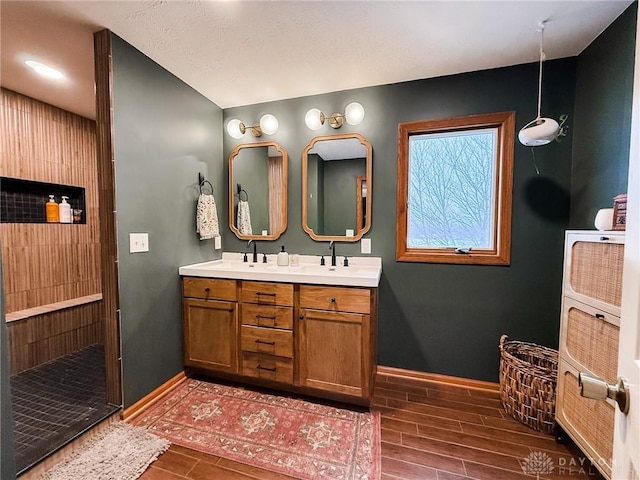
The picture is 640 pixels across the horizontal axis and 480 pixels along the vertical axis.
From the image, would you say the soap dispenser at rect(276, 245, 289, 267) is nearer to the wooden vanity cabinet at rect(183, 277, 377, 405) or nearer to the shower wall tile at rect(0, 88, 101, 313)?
the wooden vanity cabinet at rect(183, 277, 377, 405)

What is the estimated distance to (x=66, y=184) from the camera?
2.58 m

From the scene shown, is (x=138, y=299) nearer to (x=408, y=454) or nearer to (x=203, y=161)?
(x=203, y=161)

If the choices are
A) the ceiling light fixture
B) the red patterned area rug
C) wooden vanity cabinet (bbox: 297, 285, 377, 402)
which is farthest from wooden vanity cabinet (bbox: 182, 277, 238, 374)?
the ceiling light fixture

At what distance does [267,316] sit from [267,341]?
182mm

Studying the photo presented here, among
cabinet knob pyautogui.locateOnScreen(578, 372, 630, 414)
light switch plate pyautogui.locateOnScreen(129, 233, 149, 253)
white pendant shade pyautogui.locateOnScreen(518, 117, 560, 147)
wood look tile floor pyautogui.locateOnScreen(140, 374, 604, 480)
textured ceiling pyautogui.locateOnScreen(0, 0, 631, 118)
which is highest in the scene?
textured ceiling pyautogui.locateOnScreen(0, 0, 631, 118)

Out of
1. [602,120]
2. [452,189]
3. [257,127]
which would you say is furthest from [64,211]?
[602,120]

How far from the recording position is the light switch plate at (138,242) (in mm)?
1736

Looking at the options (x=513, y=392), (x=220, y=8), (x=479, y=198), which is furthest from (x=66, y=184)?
(x=513, y=392)

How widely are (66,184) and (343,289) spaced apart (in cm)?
289

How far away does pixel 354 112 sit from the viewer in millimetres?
2137

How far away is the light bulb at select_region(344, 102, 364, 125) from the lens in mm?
A: 2129

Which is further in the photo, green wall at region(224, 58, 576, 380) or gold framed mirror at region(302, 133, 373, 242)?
gold framed mirror at region(302, 133, 373, 242)

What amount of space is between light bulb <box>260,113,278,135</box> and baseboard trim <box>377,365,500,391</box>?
2.30m

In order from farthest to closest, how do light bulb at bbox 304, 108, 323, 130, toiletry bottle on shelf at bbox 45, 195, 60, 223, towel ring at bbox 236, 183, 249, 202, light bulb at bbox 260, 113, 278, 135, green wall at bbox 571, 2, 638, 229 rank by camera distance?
1. towel ring at bbox 236, 183, 249, 202
2. toiletry bottle on shelf at bbox 45, 195, 60, 223
3. light bulb at bbox 260, 113, 278, 135
4. light bulb at bbox 304, 108, 323, 130
5. green wall at bbox 571, 2, 638, 229
